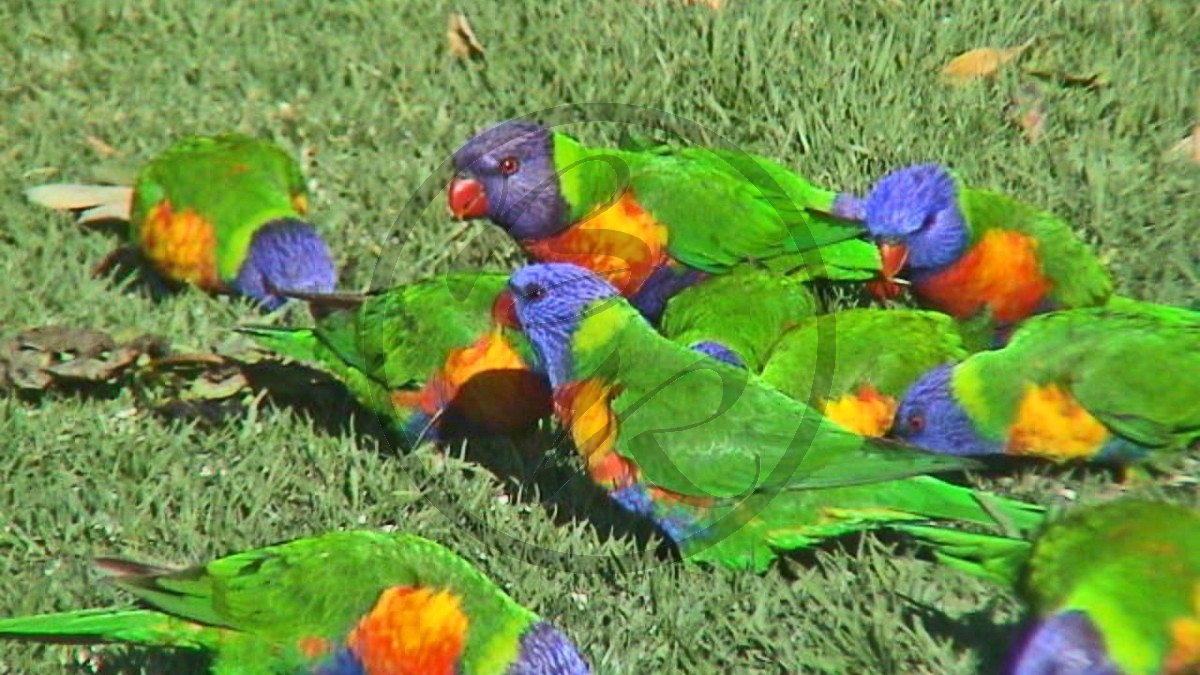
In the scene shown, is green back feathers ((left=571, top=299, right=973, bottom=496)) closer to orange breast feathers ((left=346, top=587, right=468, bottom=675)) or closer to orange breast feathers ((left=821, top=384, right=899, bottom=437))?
orange breast feathers ((left=821, top=384, right=899, bottom=437))

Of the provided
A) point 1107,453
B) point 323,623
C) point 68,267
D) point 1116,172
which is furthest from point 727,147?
point 323,623

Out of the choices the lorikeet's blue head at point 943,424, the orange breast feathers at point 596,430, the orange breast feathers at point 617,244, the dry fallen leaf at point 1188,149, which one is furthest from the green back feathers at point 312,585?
the dry fallen leaf at point 1188,149

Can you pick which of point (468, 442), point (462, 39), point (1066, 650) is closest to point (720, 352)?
point (468, 442)

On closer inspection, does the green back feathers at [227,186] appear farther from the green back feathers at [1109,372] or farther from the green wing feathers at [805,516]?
the green back feathers at [1109,372]

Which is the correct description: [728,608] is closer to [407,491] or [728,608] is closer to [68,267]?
[407,491]

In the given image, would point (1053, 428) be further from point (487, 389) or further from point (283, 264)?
point (283, 264)

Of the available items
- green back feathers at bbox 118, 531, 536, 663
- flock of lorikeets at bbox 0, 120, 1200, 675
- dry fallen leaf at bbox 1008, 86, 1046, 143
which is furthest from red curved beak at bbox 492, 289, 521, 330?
dry fallen leaf at bbox 1008, 86, 1046, 143
